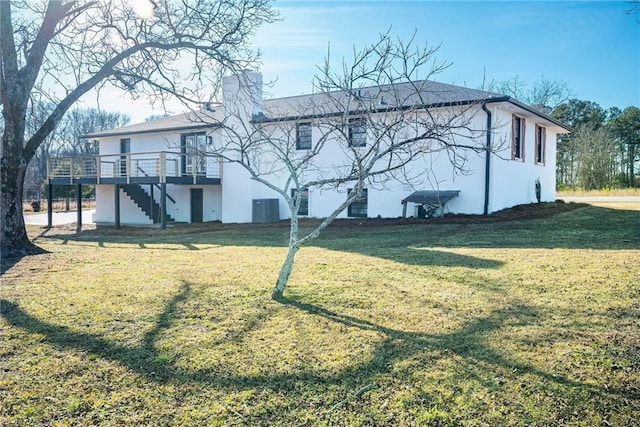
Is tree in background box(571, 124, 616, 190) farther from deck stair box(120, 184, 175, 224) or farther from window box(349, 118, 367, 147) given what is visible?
window box(349, 118, 367, 147)

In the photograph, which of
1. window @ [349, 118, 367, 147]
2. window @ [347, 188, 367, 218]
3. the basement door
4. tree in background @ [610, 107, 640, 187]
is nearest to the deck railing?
the basement door

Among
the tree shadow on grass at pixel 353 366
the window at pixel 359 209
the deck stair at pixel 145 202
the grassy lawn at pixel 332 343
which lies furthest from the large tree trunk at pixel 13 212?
the deck stair at pixel 145 202

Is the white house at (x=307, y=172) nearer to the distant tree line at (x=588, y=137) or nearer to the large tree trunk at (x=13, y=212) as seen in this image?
the large tree trunk at (x=13, y=212)

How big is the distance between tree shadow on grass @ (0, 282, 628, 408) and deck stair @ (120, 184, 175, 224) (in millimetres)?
16366

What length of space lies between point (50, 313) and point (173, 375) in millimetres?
2473

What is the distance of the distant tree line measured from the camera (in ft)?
113

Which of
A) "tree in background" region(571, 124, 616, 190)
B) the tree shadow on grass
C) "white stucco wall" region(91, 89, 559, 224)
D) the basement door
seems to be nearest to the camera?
the tree shadow on grass

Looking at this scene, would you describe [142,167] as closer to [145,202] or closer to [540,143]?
[145,202]

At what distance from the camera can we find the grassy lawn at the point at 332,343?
332 centimetres

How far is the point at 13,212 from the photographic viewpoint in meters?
10.5

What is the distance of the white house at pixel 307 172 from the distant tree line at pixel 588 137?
15419 millimetres

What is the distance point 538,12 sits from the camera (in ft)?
37.7

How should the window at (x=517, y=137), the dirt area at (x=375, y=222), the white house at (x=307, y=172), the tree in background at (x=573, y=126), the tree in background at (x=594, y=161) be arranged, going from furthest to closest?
the tree in background at (x=573, y=126), the tree in background at (x=594, y=161), the window at (x=517, y=137), the white house at (x=307, y=172), the dirt area at (x=375, y=222)

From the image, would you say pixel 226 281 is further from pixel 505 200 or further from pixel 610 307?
pixel 505 200
